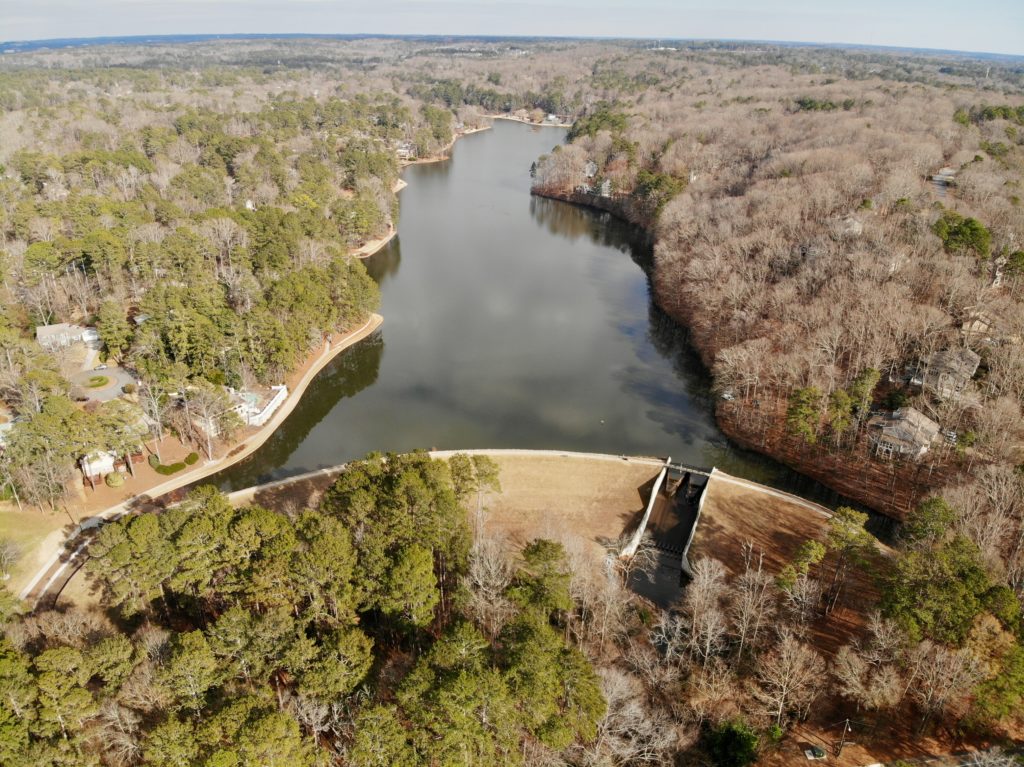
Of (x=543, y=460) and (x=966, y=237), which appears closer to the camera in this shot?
(x=543, y=460)

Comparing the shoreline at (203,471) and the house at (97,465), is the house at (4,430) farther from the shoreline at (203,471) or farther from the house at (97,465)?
the shoreline at (203,471)

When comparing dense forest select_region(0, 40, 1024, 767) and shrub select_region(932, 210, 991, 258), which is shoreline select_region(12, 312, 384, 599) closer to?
dense forest select_region(0, 40, 1024, 767)

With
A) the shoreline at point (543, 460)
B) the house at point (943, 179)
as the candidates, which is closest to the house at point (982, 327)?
the shoreline at point (543, 460)

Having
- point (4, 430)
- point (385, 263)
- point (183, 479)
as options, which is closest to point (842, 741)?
point (183, 479)

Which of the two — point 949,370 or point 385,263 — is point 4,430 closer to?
point 385,263

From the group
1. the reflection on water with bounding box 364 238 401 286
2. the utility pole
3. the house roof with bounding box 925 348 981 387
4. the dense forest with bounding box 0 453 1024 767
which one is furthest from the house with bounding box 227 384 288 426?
the house roof with bounding box 925 348 981 387

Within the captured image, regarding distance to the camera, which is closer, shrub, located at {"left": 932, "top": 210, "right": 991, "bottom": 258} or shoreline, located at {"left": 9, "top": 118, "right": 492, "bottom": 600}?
shoreline, located at {"left": 9, "top": 118, "right": 492, "bottom": 600}
